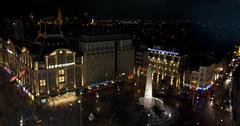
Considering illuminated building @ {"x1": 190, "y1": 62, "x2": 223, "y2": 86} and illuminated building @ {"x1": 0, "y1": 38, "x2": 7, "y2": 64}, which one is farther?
illuminated building @ {"x1": 0, "y1": 38, "x2": 7, "y2": 64}

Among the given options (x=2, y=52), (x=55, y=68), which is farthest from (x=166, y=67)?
(x=2, y=52)

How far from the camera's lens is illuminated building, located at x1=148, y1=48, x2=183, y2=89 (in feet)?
267

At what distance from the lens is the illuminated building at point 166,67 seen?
8150cm

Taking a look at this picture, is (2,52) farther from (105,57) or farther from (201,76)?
(201,76)

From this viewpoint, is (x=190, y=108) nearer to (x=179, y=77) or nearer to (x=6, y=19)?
(x=179, y=77)

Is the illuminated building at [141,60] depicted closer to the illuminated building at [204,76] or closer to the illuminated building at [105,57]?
the illuminated building at [105,57]

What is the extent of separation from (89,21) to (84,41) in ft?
351

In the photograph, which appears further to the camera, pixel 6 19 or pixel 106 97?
pixel 6 19

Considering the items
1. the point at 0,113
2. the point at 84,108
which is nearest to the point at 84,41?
the point at 84,108

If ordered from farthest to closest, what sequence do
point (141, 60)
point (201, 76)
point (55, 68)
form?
point (141, 60) < point (201, 76) < point (55, 68)

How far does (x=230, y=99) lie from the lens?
68062 mm

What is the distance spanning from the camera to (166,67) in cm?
8488

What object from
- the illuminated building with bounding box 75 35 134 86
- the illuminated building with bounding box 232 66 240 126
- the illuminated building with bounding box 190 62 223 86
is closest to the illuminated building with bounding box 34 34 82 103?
the illuminated building with bounding box 75 35 134 86

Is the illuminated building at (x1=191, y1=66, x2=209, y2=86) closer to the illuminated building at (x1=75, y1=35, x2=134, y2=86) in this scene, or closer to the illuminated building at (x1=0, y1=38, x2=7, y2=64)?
the illuminated building at (x1=75, y1=35, x2=134, y2=86)
